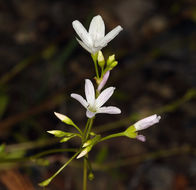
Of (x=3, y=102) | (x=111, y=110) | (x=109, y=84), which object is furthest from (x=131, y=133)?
(x=109, y=84)

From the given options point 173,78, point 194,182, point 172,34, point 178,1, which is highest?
point 178,1

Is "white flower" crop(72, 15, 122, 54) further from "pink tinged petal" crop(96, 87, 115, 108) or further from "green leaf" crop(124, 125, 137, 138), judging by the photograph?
"green leaf" crop(124, 125, 137, 138)

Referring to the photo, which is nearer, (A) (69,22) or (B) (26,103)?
(B) (26,103)

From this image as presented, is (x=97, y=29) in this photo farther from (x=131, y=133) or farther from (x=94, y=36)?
(x=131, y=133)

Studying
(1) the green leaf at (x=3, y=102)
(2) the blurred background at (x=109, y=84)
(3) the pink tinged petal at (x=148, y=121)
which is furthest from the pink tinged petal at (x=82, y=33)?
(1) the green leaf at (x=3, y=102)

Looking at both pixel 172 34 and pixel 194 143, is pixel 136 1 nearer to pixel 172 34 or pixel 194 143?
pixel 172 34

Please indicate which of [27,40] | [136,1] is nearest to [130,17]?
[136,1]

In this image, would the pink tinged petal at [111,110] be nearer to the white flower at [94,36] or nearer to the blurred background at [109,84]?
the white flower at [94,36]

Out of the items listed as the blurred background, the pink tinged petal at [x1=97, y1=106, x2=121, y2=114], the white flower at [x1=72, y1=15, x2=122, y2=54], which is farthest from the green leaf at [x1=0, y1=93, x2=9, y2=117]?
the pink tinged petal at [x1=97, y1=106, x2=121, y2=114]
